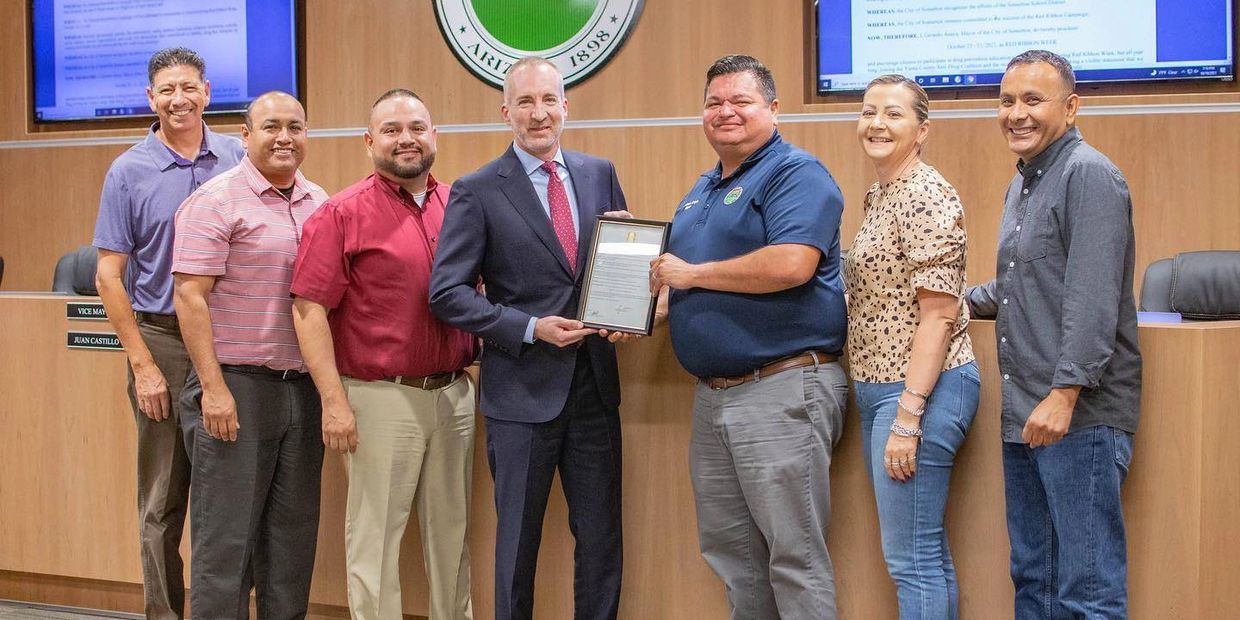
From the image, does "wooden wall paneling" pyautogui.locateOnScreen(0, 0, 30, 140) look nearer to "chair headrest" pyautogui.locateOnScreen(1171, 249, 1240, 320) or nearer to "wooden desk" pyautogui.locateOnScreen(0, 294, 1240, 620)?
"wooden desk" pyautogui.locateOnScreen(0, 294, 1240, 620)

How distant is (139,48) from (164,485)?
2.96 meters

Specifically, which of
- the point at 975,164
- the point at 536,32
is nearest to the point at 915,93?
the point at 975,164

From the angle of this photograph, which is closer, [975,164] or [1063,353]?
[1063,353]

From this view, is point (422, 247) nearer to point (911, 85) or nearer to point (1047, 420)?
point (911, 85)

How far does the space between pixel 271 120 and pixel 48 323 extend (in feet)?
4.45

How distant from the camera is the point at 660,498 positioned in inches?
122

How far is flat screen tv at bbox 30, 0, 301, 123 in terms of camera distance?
17.4 feet

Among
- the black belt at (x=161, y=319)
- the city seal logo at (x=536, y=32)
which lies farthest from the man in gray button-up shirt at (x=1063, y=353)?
the city seal logo at (x=536, y=32)

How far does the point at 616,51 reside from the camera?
4828 mm

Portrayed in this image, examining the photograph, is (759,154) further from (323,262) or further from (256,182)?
(256,182)

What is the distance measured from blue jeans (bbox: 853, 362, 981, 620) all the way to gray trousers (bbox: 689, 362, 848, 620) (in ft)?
0.47

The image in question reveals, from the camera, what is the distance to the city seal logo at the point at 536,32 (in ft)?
15.8

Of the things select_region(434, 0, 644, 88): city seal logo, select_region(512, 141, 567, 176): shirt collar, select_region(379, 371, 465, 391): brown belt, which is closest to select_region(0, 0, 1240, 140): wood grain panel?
select_region(434, 0, 644, 88): city seal logo

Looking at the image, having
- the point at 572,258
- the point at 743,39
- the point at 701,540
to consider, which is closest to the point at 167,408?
the point at 572,258
